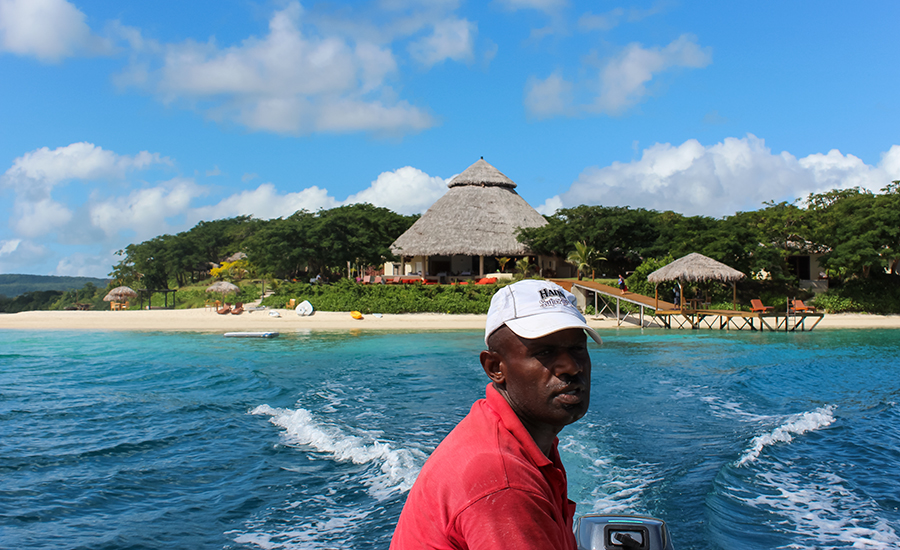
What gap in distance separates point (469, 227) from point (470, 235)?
1036mm

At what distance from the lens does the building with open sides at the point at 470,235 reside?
3578 cm

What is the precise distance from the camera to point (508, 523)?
4.02 ft

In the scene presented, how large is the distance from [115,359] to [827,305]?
28.7 metres

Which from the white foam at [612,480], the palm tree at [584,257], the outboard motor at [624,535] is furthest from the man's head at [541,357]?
the palm tree at [584,257]

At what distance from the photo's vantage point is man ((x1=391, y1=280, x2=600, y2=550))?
4.07ft

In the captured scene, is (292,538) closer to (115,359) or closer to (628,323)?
(115,359)

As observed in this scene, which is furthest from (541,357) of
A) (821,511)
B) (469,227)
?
(469,227)

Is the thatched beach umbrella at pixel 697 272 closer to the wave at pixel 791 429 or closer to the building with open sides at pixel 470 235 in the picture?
the building with open sides at pixel 470 235

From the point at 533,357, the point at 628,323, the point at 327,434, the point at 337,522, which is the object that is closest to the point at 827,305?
the point at 628,323

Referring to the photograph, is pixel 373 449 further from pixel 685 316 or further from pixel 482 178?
pixel 482 178

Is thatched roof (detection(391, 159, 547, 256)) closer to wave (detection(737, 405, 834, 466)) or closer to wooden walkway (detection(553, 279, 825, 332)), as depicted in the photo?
wooden walkway (detection(553, 279, 825, 332))

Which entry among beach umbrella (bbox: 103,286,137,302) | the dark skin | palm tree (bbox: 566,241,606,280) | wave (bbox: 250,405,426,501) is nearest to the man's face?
the dark skin

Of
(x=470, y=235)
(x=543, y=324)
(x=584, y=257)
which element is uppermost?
(x=470, y=235)

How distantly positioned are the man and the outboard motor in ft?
3.64
